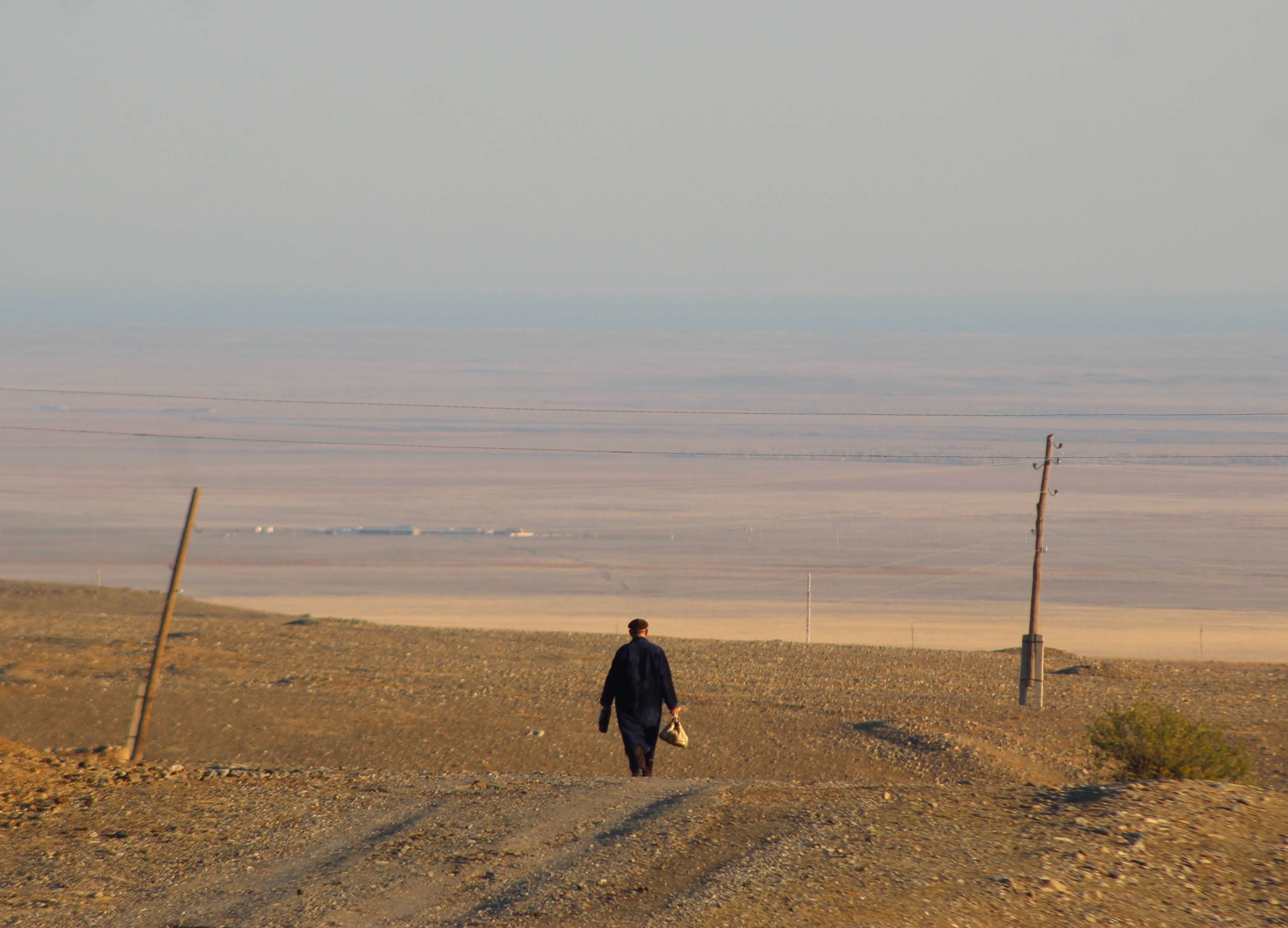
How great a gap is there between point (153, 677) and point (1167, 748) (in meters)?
10.4

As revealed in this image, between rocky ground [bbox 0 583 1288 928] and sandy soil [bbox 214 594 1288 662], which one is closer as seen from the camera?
rocky ground [bbox 0 583 1288 928]

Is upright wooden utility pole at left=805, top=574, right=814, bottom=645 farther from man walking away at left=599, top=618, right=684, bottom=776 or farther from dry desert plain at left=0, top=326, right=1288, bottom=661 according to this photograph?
man walking away at left=599, top=618, right=684, bottom=776

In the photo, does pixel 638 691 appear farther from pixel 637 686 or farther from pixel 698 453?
pixel 698 453

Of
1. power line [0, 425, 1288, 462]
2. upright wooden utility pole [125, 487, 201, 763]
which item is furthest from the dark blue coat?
power line [0, 425, 1288, 462]

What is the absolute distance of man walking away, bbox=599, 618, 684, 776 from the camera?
11875 millimetres

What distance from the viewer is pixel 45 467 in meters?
109

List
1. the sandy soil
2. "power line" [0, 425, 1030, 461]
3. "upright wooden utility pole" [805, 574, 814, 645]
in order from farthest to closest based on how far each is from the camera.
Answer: "power line" [0, 425, 1030, 461]
"upright wooden utility pole" [805, 574, 814, 645]
the sandy soil

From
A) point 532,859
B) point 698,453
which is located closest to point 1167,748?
point 532,859

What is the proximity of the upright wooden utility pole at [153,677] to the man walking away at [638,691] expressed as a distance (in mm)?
5590

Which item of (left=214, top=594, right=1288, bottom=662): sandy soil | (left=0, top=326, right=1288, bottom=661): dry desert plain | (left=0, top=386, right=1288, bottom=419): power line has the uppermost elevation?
(left=0, top=386, right=1288, bottom=419): power line

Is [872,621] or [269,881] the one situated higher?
[872,621]

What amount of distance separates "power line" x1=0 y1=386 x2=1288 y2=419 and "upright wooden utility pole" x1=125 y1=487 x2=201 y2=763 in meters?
123

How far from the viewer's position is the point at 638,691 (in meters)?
11.9

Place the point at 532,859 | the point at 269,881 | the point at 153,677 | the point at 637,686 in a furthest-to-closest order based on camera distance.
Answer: the point at 153,677, the point at 637,686, the point at 532,859, the point at 269,881
